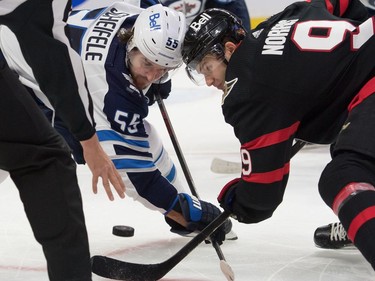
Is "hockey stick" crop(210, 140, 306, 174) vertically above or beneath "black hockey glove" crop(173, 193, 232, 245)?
beneath

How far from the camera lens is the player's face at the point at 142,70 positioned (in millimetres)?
2465

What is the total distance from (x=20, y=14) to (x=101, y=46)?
1097mm

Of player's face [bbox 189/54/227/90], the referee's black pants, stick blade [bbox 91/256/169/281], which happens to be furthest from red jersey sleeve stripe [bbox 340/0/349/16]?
the referee's black pants

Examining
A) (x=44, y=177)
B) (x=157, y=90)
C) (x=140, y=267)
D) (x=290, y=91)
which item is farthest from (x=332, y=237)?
(x=44, y=177)

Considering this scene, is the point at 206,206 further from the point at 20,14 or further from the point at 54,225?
the point at 20,14

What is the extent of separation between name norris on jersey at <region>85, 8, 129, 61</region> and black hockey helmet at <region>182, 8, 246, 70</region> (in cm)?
46

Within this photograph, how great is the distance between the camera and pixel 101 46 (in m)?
2.55

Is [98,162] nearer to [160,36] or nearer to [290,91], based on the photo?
[290,91]

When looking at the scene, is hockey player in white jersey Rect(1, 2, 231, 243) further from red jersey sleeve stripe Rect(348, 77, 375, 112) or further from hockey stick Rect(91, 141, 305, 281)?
red jersey sleeve stripe Rect(348, 77, 375, 112)

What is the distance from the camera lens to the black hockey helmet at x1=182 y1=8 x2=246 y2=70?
6.83 feet

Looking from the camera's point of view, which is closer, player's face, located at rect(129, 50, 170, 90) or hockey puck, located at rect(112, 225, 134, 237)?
player's face, located at rect(129, 50, 170, 90)

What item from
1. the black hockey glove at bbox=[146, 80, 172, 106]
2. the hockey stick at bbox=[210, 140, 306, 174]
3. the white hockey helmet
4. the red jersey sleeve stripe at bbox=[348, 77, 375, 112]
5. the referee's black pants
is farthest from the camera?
the hockey stick at bbox=[210, 140, 306, 174]

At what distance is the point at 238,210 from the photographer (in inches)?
81.4

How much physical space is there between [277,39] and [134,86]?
0.69 m
